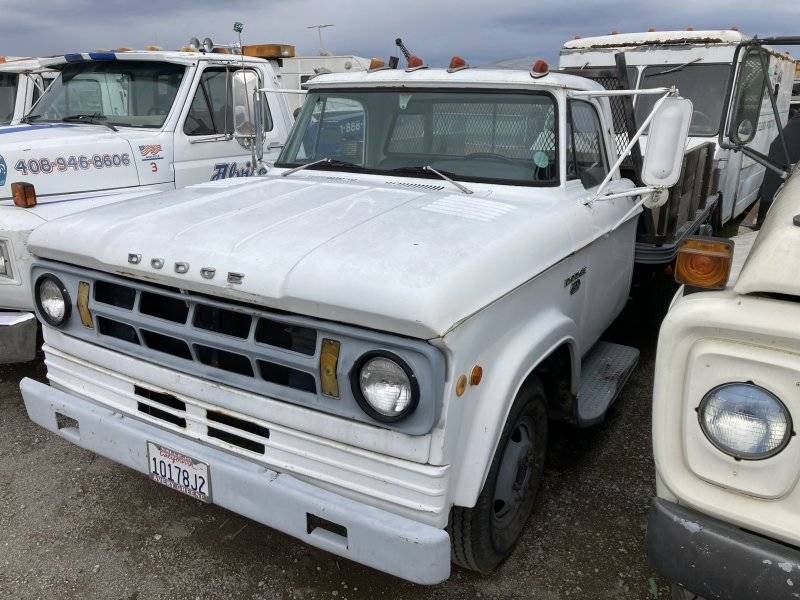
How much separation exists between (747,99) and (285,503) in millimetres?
2751

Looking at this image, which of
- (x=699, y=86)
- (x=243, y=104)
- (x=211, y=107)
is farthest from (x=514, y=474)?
(x=699, y=86)

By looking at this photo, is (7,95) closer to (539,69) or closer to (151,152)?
(151,152)

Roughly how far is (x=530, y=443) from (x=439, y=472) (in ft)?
2.99

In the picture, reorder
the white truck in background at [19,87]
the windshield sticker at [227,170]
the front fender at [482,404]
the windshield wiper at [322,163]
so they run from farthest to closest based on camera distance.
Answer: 1. the white truck in background at [19,87]
2. the windshield sticker at [227,170]
3. the windshield wiper at [322,163]
4. the front fender at [482,404]

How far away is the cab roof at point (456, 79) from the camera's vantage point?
3.27m

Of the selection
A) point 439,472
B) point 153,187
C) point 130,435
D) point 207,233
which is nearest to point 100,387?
point 130,435

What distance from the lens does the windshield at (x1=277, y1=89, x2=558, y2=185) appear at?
3.24 meters

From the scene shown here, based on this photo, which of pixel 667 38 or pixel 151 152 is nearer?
pixel 151 152

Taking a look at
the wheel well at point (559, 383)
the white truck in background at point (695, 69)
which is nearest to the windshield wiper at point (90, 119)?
the wheel well at point (559, 383)

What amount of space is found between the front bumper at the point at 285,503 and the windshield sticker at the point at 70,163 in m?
2.25

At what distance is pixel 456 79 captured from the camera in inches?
134

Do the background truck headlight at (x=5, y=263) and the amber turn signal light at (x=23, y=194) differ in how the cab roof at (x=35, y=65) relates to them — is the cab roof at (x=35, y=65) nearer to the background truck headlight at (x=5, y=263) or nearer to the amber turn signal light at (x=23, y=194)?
the amber turn signal light at (x=23, y=194)

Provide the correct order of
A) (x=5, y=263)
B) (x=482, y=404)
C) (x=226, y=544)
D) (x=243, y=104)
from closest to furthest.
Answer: (x=482, y=404) → (x=226, y=544) → (x=5, y=263) → (x=243, y=104)

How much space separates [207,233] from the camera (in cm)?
248
